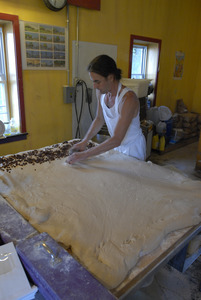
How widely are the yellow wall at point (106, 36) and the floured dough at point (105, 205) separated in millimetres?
1772

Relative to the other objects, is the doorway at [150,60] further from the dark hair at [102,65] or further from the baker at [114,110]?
the dark hair at [102,65]

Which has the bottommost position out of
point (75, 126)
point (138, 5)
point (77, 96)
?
point (75, 126)

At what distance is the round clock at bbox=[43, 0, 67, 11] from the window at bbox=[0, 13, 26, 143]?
47 centimetres

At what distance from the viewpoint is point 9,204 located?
128cm

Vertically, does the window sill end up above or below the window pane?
below

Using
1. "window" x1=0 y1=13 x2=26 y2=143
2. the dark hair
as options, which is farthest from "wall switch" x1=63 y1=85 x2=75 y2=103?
the dark hair

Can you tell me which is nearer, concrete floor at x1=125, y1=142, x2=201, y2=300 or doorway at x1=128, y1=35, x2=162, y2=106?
concrete floor at x1=125, y1=142, x2=201, y2=300

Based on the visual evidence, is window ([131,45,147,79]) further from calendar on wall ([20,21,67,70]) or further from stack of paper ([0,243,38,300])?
stack of paper ([0,243,38,300])

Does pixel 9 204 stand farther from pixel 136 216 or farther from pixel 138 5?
pixel 138 5

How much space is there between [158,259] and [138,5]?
4587mm

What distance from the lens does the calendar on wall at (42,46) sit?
2.97m

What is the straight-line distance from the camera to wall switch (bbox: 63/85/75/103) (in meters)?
3.53

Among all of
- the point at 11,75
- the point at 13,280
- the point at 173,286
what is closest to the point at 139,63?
the point at 11,75

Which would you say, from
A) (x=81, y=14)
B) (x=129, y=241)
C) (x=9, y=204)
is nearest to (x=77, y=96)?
(x=81, y=14)
